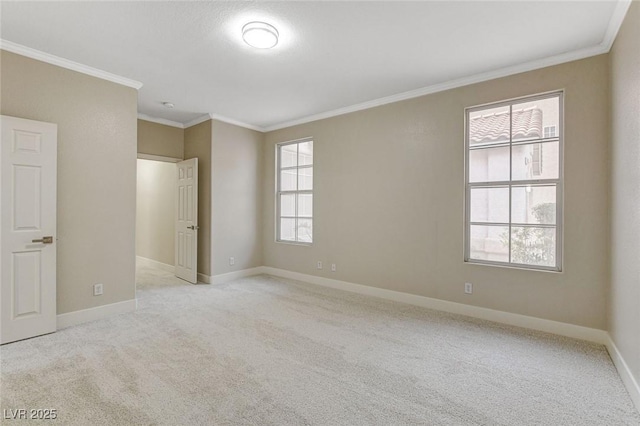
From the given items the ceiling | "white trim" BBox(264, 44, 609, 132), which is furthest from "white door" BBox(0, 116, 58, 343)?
"white trim" BBox(264, 44, 609, 132)

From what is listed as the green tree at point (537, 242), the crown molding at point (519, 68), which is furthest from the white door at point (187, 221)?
the green tree at point (537, 242)

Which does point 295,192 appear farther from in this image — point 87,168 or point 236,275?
point 87,168

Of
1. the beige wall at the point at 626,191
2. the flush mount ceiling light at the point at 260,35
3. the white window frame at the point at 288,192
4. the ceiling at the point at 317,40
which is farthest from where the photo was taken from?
the white window frame at the point at 288,192

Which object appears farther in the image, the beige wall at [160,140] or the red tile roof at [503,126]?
the beige wall at [160,140]

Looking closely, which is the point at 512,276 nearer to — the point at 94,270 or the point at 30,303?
the point at 94,270

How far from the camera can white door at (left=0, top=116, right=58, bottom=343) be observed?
281cm

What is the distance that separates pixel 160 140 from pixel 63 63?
85.2 inches

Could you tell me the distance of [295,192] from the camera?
18.6 feet

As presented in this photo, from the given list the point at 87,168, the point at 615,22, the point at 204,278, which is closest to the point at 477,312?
the point at 615,22

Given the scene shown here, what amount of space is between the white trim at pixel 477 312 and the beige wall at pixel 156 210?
10.2ft

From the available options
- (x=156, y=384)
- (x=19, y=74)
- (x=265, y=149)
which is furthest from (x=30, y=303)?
(x=265, y=149)

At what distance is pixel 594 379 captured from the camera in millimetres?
2320

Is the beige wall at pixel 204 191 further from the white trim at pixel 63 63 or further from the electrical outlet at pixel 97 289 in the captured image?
the electrical outlet at pixel 97 289

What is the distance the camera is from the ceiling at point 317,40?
2.42 meters
